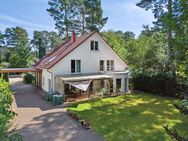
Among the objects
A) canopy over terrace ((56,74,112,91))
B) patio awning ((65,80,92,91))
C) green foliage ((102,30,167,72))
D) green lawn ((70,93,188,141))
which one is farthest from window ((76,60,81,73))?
green foliage ((102,30,167,72))

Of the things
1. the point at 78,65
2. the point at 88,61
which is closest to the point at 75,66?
the point at 78,65

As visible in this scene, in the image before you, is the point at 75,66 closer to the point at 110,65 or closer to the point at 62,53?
the point at 62,53

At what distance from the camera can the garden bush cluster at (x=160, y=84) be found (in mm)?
27609

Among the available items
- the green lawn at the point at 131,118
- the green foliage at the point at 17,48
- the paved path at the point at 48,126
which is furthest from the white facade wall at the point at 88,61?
the green foliage at the point at 17,48

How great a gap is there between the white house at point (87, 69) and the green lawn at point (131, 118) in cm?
375

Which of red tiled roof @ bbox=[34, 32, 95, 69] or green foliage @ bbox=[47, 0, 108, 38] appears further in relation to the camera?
green foliage @ bbox=[47, 0, 108, 38]

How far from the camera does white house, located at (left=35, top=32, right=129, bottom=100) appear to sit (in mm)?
26703

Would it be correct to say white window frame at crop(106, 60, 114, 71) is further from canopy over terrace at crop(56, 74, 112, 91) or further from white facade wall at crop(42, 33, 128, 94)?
canopy over terrace at crop(56, 74, 112, 91)

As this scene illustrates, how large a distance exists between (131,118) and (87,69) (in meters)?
13.0

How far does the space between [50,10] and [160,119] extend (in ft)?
129

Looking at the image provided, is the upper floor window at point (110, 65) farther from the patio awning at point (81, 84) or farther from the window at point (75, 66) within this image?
the patio awning at point (81, 84)

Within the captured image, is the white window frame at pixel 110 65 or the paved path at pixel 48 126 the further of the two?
the white window frame at pixel 110 65

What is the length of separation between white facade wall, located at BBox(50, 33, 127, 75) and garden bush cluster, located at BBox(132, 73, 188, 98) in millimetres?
4472

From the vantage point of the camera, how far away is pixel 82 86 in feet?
81.4
